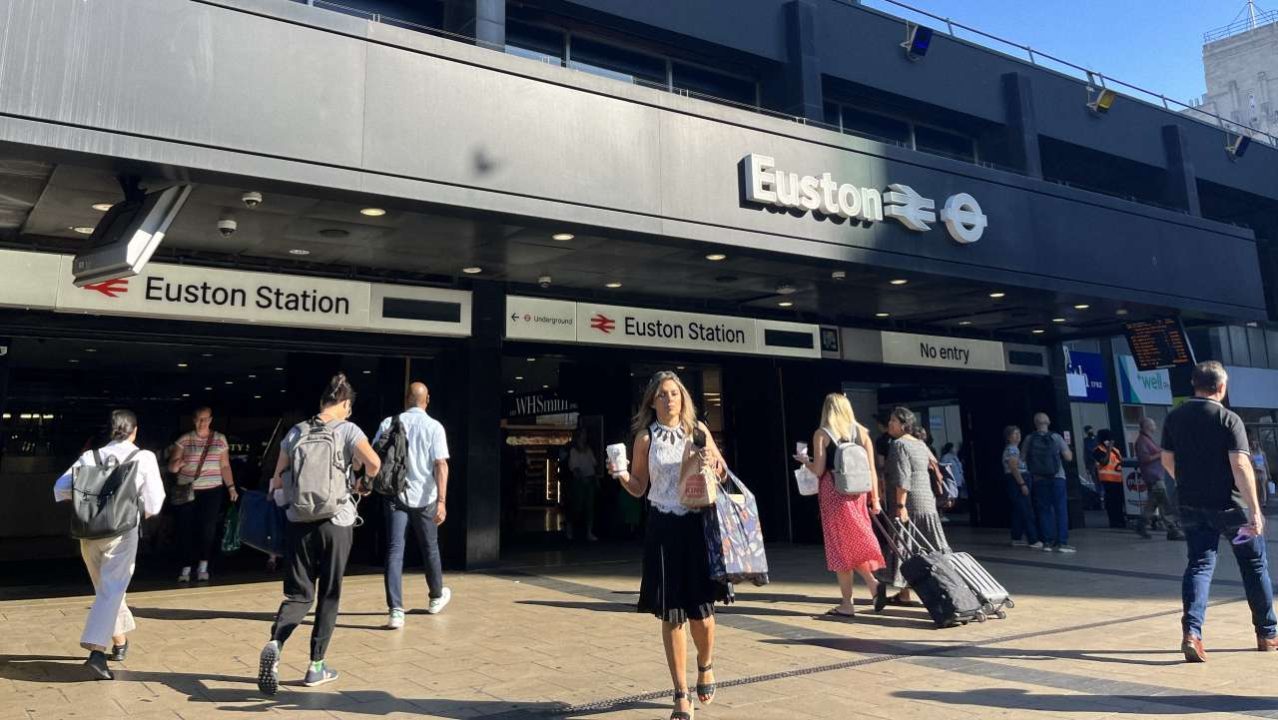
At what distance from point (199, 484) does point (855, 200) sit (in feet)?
25.8

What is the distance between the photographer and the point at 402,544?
267 inches

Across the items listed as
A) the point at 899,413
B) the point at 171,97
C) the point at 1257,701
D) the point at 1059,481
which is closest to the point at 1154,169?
the point at 1059,481

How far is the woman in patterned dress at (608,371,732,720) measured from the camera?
403 centimetres

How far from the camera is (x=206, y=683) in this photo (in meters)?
4.81

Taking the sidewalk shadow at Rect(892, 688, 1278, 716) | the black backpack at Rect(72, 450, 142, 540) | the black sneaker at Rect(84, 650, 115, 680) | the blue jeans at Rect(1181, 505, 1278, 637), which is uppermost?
the black backpack at Rect(72, 450, 142, 540)

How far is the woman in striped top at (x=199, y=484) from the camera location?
356 inches

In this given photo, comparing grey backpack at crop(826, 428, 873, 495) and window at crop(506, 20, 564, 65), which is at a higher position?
window at crop(506, 20, 564, 65)

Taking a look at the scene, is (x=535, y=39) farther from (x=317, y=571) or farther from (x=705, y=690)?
(x=705, y=690)

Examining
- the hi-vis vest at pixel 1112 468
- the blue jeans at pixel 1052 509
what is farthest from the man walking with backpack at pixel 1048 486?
the hi-vis vest at pixel 1112 468

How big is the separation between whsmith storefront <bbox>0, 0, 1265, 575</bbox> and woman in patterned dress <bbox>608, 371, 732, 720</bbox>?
3691mm

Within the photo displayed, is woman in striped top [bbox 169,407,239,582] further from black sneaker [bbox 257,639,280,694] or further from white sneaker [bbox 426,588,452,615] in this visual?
black sneaker [bbox 257,639,280,694]

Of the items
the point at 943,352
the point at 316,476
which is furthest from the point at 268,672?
the point at 943,352

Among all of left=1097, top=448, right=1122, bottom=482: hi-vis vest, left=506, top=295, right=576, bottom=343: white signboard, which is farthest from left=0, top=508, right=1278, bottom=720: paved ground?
left=1097, top=448, right=1122, bottom=482: hi-vis vest

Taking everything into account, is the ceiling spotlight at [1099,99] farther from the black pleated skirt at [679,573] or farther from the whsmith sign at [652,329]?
the black pleated skirt at [679,573]
